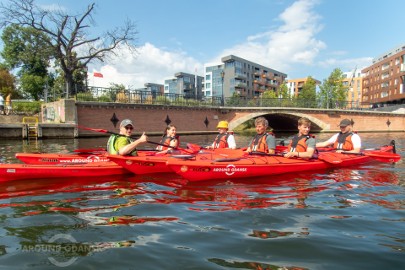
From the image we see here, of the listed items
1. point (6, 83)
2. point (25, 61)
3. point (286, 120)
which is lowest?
point (286, 120)

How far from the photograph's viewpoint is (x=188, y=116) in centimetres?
3122

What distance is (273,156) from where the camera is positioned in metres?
7.91

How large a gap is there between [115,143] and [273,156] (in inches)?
161

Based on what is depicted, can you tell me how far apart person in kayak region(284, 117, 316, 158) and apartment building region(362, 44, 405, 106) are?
66.9m

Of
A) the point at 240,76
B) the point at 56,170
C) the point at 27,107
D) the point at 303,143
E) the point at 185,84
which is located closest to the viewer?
the point at 56,170

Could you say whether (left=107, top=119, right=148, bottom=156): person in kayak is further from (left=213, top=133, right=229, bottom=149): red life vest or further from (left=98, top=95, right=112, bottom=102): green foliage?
(left=98, top=95, right=112, bottom=102): green foliage

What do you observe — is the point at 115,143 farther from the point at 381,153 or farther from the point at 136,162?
the point at 381,153

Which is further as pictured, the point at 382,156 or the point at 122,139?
the point at 382,156

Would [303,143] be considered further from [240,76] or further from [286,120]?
[240,76]

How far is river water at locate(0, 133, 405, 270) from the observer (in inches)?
126

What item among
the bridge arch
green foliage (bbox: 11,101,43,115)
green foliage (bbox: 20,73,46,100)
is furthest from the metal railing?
green foliage (bbox: 20,73,46,100)

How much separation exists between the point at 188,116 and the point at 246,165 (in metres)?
24.3

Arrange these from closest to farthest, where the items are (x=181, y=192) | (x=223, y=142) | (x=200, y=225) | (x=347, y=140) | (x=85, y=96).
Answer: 1. (x=200, y=225)
2. (x=181, y=192)
3. (x=347, y=140)
4. (x=223, y=142)
5. (x=85, y=96)

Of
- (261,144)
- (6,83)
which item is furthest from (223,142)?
(6,83)
